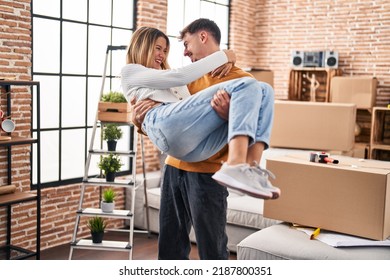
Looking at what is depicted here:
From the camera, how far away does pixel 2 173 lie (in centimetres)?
411

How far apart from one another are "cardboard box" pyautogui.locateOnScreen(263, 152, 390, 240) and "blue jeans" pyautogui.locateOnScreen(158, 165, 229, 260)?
79 cm

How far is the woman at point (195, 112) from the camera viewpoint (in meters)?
1.90

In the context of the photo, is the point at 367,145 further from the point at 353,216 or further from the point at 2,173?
the point at 2,173

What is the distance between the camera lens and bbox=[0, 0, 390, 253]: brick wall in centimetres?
413

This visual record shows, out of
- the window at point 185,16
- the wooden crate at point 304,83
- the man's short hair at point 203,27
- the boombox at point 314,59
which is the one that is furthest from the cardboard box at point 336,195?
the wooden crate at point 304,83

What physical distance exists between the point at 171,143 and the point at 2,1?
8.22 ft

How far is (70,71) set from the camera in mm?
4750

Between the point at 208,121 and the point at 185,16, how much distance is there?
434cm

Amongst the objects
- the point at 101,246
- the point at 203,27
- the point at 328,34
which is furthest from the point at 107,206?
the point at 328,34

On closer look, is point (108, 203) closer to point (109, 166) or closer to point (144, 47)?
point (109, 166)

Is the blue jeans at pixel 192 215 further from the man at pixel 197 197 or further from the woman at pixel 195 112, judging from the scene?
the woman at pixel 195 112

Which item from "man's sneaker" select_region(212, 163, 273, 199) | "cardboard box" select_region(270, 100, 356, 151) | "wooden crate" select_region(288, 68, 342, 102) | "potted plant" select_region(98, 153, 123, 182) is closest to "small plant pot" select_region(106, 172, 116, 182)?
"potted plant" select_region(98, 153, 123, 182)

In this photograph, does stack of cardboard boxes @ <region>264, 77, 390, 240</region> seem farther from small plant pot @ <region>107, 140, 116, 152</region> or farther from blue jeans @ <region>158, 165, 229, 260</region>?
small plant pot @ <region>107, 140, 116, 152</region>

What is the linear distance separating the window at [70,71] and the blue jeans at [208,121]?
2569 millimetres
